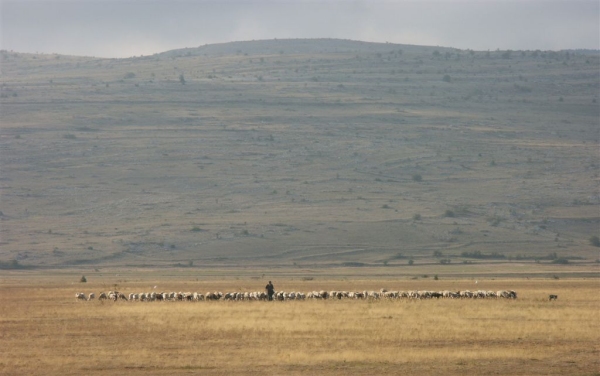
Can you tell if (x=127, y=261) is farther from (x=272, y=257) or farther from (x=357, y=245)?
(x=357, y=245)

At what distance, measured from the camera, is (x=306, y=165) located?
380ft

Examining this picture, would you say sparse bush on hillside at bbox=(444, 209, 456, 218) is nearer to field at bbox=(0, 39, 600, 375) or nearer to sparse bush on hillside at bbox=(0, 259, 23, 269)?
field at bbox=(0, 39, 600, 375)

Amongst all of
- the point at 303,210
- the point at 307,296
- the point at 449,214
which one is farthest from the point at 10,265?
the point at 307,296

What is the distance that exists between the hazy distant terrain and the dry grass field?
138ft

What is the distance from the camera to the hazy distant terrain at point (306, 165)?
292 feet

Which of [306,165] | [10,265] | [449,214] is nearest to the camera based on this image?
[10,265]

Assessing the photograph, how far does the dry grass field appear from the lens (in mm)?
23484

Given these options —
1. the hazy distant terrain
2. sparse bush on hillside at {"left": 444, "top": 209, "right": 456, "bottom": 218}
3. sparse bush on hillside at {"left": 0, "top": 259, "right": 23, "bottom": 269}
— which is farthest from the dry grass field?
sparse bush on hillside at {"left": 444, "top": 209, "right": 456, "bottom": 218}

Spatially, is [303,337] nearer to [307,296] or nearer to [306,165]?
[307,296]

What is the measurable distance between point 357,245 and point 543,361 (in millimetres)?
63103

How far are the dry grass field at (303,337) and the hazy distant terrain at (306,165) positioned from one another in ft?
138

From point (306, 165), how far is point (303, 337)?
8701cm

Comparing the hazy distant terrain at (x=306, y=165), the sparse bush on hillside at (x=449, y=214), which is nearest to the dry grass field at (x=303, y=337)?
the hazy distant terrain at (x=306, y=165)

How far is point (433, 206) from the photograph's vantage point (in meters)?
101
